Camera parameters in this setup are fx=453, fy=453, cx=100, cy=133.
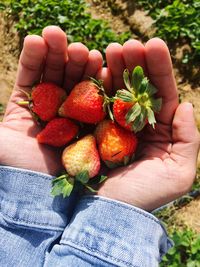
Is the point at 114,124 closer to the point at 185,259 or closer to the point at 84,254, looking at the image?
the point at 84,254

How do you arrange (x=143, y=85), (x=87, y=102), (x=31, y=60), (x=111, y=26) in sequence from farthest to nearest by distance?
(x=111, y=26) → (x=31, y=60) → (x=87, y=102) → (x=143, y=85)

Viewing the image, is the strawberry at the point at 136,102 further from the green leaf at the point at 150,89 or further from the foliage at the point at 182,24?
the foliage at the point at 182,24

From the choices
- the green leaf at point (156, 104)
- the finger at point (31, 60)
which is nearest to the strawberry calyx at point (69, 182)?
the green leaf at point (156, 104)

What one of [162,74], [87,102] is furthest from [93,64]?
[162,74]

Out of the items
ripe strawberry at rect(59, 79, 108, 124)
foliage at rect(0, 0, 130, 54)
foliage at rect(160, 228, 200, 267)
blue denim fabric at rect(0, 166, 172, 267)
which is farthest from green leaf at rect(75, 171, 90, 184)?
foliage at rect(0, 0, 130, 54)

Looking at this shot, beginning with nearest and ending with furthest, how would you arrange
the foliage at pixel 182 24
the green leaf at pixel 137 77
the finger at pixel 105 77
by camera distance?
the green leaf at pixel 137 77 → the finger at pixel 105 77 → the foliage at pixel 182 24

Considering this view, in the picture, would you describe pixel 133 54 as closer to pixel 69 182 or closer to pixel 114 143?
pixel 114 143
